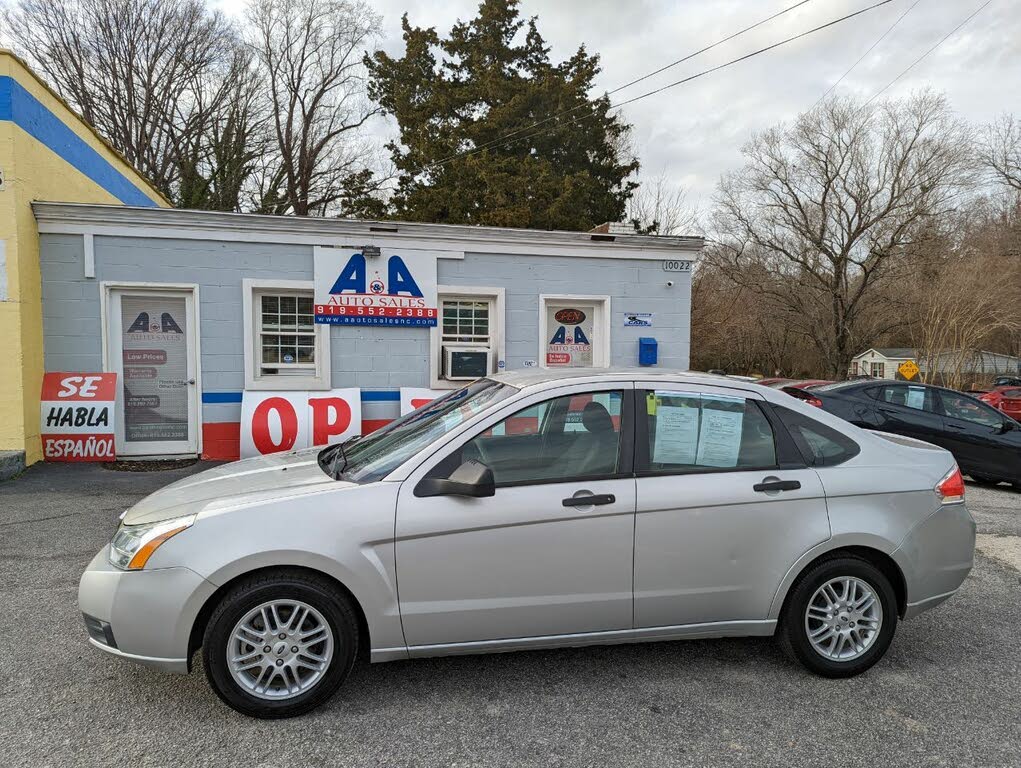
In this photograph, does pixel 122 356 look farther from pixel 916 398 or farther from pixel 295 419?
pixel 916 398

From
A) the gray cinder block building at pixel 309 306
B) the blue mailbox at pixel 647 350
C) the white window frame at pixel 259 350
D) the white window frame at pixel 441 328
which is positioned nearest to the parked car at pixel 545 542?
the gray cinder block building at pixel 309 306

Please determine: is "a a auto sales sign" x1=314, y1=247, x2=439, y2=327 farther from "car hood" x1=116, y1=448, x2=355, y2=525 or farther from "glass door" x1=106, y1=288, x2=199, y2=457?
"car hood" x1=116, y1=448, x2=355, y2=525

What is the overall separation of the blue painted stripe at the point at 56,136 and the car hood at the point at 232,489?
709 cm

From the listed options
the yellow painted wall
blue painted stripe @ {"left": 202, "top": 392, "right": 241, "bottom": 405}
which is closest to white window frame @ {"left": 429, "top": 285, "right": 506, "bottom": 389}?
blue painted stripe @ {"left": 202, "top": 392, "right": 241, "bottom": 405}

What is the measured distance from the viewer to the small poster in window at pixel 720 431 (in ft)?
11.0

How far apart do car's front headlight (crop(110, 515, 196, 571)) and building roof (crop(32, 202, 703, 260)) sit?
6228 millimetres

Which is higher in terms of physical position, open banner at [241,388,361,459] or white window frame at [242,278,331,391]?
white window frame at [242,278,331,391]

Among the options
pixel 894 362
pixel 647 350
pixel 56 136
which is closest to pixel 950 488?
pixel 647 350

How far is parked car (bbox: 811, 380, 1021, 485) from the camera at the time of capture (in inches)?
368

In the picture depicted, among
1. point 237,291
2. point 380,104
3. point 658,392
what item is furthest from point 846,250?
point 658,392

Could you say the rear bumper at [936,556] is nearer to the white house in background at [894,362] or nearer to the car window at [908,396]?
the car window at [908,396]

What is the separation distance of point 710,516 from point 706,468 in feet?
0.81

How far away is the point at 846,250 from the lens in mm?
33781

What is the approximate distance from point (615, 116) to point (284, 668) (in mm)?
28086
